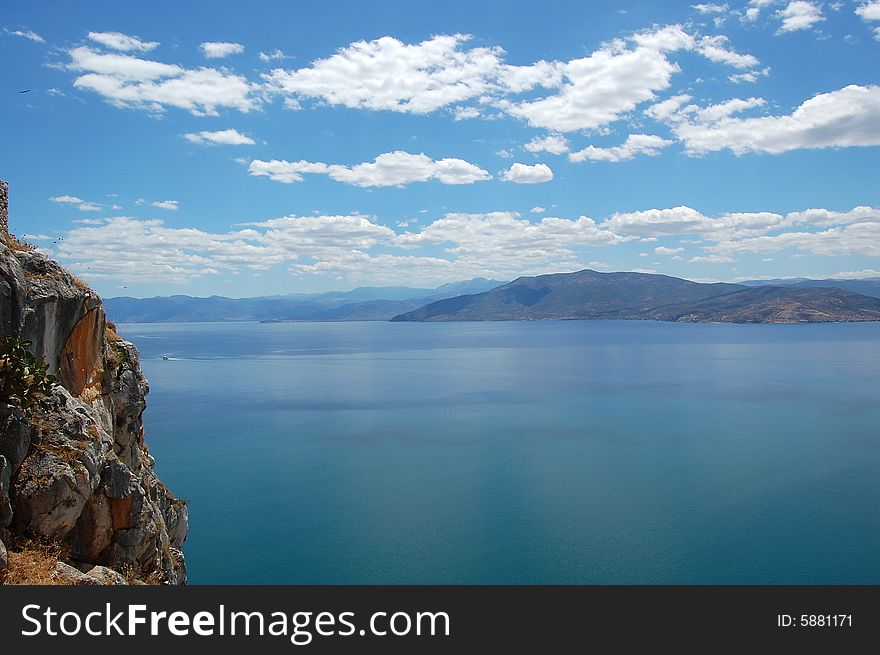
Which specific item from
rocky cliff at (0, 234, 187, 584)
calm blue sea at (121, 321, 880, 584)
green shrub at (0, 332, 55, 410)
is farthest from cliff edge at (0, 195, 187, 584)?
calm blue sea at (121, 321, 880, 584)

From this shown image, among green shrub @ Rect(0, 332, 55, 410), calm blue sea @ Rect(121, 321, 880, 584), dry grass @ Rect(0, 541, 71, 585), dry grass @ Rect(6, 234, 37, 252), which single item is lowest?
calm blue sea @ Rect(121, 321, 880, 584)

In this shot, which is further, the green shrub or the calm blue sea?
the calm blue sea

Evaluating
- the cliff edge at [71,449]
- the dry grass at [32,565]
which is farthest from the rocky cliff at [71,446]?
the dry grass at [32,565]

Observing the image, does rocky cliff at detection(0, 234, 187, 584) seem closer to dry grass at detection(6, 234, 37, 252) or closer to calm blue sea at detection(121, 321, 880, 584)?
dry grass at detection(6, 234, 37, 252)

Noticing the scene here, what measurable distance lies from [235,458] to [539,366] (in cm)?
9777

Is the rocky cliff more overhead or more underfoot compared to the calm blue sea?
more overhead

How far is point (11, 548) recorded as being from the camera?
13.9 meters

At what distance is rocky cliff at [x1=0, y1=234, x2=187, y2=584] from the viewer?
1473cm

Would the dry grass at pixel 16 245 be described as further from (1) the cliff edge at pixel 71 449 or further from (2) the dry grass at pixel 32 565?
(2) the dry grass at pixel 32 565

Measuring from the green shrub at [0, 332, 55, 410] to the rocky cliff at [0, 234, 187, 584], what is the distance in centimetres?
28

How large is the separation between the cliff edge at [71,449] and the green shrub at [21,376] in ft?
0.80

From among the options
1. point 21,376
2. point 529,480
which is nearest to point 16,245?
point 21,376

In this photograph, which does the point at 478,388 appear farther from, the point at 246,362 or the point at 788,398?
the point at 246,362

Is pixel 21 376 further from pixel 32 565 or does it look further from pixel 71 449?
pixel 32 565
